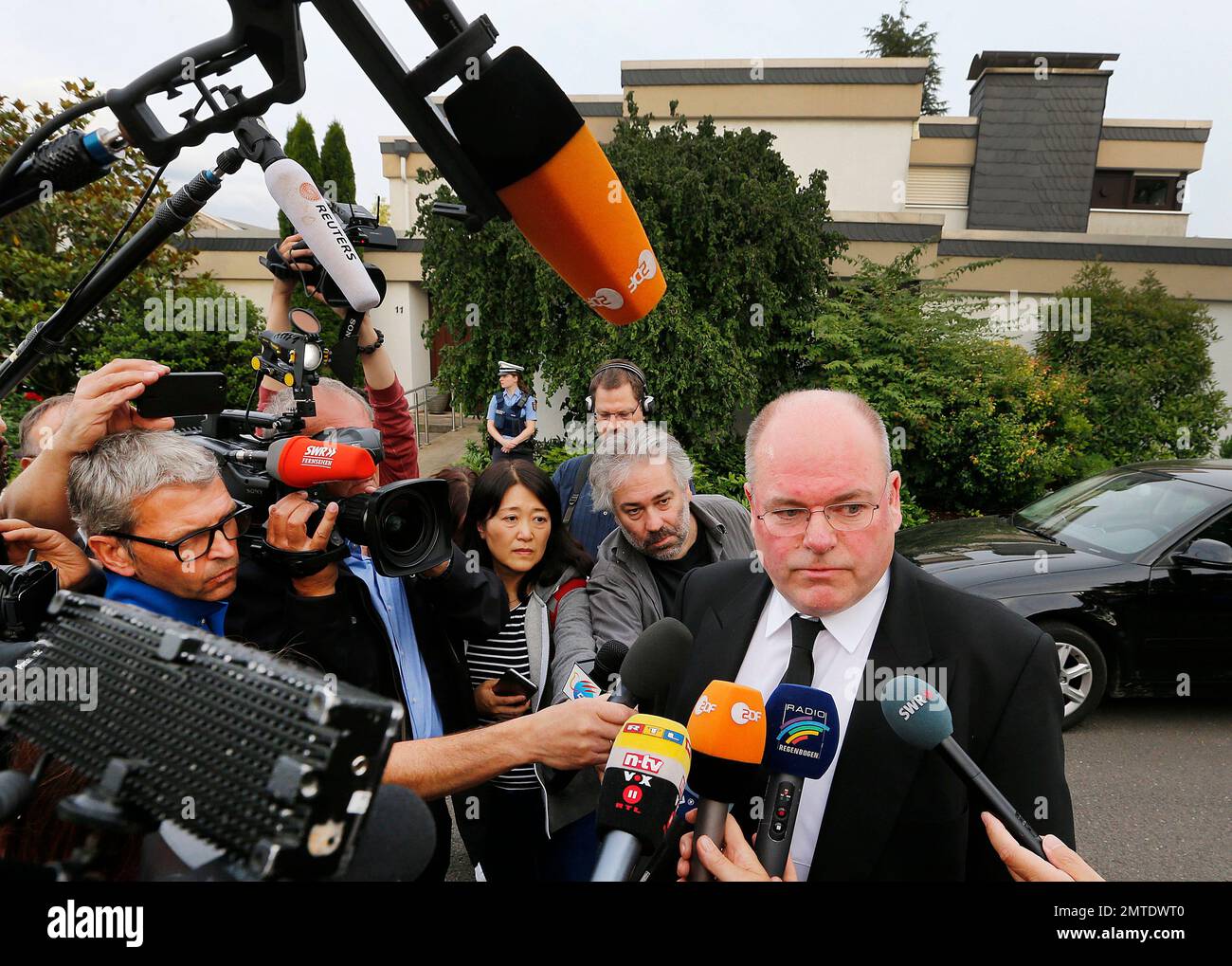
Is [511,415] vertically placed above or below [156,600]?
above

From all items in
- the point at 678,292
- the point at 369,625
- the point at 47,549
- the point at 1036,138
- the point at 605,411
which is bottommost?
the point at 369,625

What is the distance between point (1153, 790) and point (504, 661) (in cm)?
396

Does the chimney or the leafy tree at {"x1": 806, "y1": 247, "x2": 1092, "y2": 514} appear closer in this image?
the leafy tree at {"x1": 806, "y1": 247, "x2": 1092, "y2": 514}

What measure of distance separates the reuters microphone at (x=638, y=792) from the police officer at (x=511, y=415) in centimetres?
665

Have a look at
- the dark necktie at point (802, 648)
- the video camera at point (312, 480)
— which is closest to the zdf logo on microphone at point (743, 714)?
the dark necktie at point (802, 648)

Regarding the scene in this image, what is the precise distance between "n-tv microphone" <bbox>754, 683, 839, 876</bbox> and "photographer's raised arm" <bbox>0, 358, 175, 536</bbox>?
1394mm

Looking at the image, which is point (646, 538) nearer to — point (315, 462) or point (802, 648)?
point (802, 648)

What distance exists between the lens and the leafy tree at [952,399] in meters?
8.53

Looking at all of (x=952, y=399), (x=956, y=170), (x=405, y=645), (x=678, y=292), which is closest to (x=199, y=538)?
(x=405, y=645)

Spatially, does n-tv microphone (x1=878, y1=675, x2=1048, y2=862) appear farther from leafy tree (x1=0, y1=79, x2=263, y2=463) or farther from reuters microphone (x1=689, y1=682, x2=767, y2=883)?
leafy tree (x1=0, y1=79, x2=263, y2=463)

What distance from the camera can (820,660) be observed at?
1.58 m

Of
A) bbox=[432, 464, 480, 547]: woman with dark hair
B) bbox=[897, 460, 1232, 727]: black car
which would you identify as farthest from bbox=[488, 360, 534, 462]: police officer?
bbox=[432, 464, 480, 547]: woman with dark hair

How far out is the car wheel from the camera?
14.8 ft
